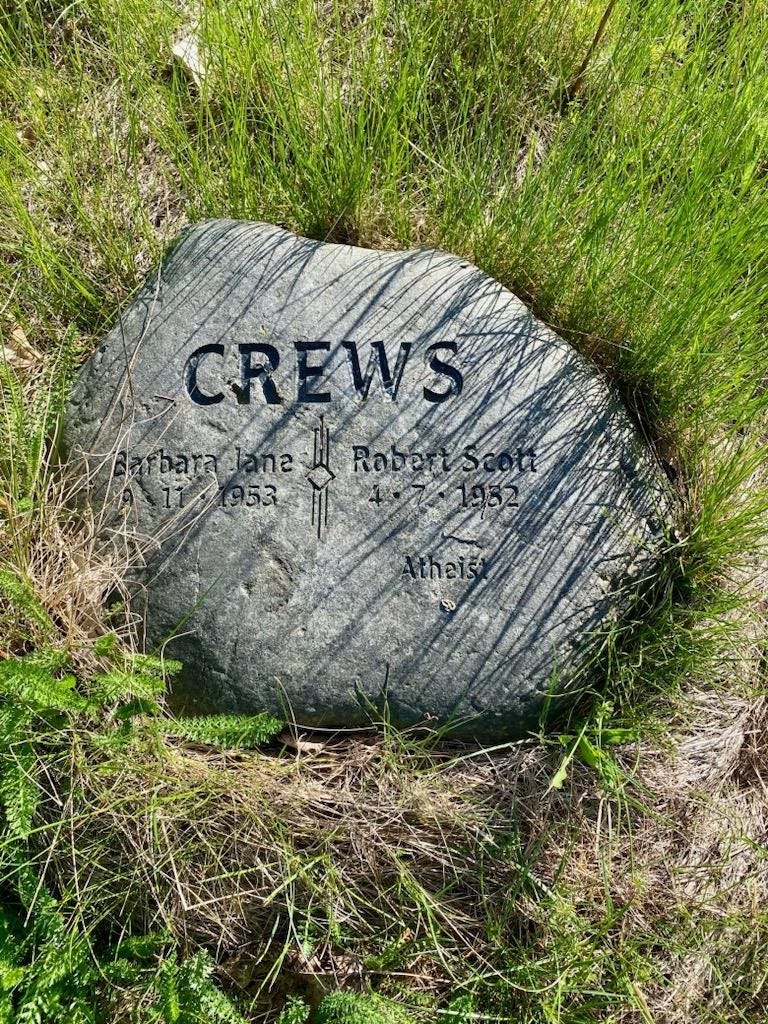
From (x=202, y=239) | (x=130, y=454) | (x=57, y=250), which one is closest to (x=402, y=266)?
(x=202, y=239)

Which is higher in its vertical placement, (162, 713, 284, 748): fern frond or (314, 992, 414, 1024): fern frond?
(162, 713, 284, 748): fern frond

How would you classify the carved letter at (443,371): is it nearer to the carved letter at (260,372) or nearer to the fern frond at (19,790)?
the carved letter at (260,372)

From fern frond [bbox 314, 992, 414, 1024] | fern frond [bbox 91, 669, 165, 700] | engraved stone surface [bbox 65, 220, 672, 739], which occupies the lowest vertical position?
fern frond [bbox 314, 992, 414, 1024]

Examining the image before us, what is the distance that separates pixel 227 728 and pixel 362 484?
0.73 m

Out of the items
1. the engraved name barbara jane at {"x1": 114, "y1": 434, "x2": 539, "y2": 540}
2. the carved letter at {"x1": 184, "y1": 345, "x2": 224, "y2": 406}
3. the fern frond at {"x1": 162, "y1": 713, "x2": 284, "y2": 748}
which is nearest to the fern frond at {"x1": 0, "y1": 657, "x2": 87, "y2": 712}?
the fern frond at {"x1": 162, "y1": 713, "x2": 284, "y2": 748}

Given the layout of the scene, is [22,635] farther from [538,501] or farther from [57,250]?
[538,501]

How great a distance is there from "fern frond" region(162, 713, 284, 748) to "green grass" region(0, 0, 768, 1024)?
9 centimetres

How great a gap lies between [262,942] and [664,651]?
51.6 inches

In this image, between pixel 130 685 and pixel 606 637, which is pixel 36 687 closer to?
pixel 130 685

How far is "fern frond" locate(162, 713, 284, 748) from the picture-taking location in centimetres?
204

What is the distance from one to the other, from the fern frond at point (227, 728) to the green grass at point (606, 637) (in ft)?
0.28

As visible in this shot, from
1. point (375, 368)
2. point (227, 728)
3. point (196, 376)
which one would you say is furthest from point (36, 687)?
point (375, 368)

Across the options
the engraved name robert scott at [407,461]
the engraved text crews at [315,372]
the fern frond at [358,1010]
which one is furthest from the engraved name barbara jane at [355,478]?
the fern frond at [358,1010]

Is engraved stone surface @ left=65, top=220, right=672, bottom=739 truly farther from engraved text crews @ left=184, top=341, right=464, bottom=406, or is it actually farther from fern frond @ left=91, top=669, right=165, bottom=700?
fern frond @ left=91, top=669, right=165, bottom=700
